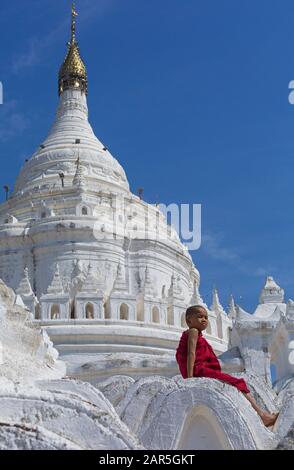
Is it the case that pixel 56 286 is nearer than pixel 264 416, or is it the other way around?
pixel 264 416

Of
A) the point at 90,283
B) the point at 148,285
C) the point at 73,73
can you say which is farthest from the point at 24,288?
the point at 73,73

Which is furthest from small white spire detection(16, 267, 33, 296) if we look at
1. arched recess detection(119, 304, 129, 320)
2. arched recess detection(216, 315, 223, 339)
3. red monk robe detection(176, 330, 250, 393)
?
red monk robe detection(176, 330, 250, 393)

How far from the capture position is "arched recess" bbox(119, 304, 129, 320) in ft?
110

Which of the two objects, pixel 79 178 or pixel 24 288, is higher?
pixel 79 178

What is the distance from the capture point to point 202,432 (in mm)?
8273

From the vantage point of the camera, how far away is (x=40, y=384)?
8.70 metres

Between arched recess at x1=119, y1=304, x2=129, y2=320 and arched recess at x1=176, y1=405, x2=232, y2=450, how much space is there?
25282 mm

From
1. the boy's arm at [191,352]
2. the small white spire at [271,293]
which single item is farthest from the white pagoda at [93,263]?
the boy's arm at [191,352]

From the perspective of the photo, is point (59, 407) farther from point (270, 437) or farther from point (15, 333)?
point (15, 333)

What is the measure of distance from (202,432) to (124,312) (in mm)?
25545

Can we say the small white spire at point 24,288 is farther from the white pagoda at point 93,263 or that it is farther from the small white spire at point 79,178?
the small white spire at point 79,178

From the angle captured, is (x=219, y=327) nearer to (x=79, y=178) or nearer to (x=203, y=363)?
(x=79, y=178)

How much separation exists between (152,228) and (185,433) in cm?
3231

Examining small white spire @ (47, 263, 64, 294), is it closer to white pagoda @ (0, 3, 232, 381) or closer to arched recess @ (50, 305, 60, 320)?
white pagoda @ (0, 3, 232, 381)
